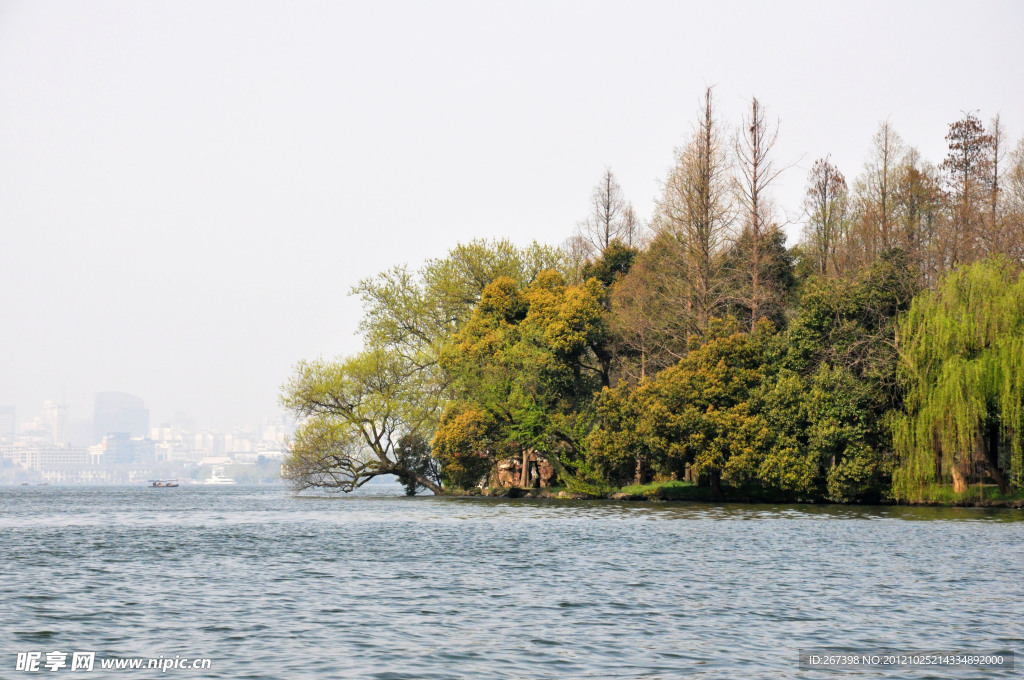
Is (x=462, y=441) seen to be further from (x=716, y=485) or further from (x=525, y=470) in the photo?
(x=716, y=485)

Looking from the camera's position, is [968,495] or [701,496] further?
[701,496]

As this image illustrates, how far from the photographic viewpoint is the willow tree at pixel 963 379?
4316 cm

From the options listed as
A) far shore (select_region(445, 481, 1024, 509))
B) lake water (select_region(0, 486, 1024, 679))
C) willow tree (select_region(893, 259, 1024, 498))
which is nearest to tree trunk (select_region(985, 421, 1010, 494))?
willow tree (select_region(893, 259, 1024, 498))

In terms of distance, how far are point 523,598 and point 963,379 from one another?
3169 cm

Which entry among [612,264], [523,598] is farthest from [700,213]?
[523,598]

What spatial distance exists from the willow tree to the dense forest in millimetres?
96

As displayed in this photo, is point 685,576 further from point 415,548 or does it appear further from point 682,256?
point 682,256

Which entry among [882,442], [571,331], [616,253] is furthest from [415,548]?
[616,253]

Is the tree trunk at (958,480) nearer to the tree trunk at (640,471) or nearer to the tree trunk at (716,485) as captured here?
the tree trunk at (716,485)

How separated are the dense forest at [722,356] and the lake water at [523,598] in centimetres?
1096

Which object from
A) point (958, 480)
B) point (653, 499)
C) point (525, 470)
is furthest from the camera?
point (525, 470)

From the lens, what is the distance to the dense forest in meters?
45.7

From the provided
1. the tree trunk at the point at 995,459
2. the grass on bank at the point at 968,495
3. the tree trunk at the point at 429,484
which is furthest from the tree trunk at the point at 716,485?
the tree trunk at the point at 429,484

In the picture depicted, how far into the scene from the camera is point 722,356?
52844 millimetres
